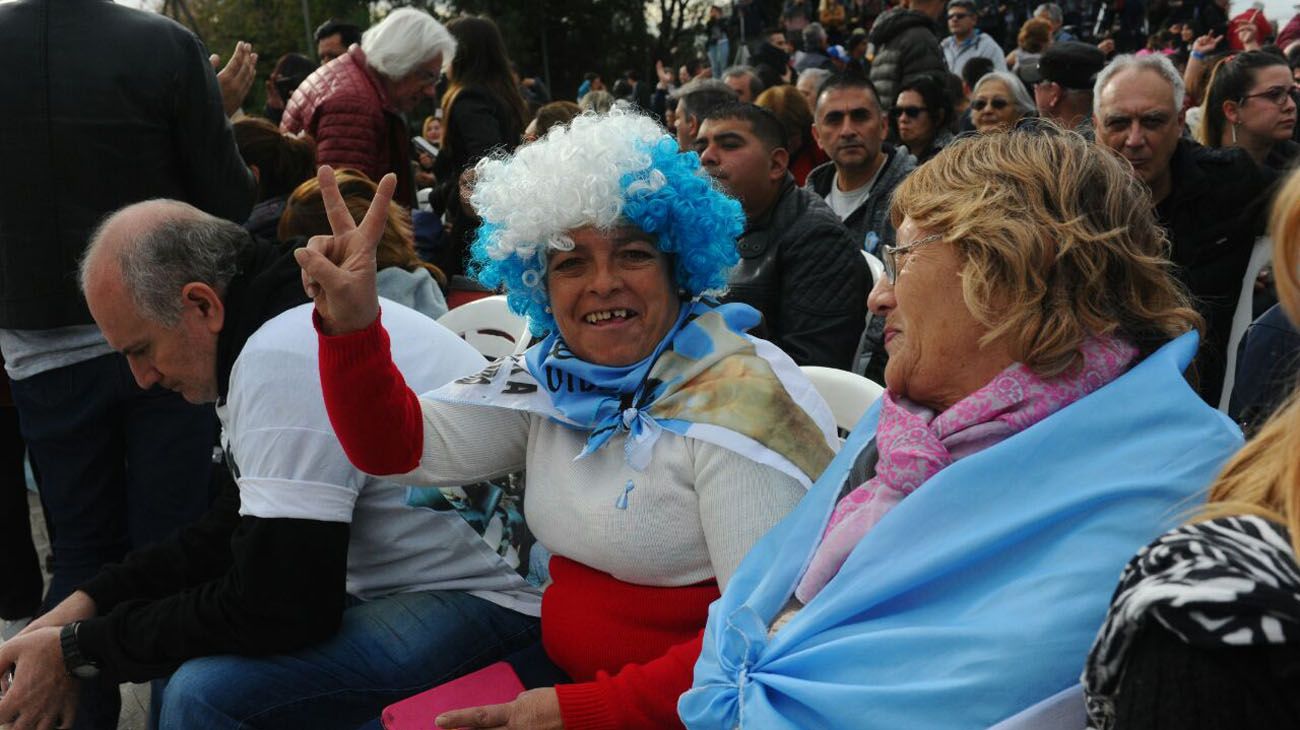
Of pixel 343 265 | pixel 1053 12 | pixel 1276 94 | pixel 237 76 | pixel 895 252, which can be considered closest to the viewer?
pixel 895 252

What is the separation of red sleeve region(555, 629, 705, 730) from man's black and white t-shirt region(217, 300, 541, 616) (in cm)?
55

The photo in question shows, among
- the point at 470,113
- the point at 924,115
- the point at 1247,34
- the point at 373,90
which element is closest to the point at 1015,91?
the point at 924,115

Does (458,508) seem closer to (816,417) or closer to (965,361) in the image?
(816,417)

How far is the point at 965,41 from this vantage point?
8820mm

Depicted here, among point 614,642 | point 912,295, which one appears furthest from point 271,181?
point 912,295

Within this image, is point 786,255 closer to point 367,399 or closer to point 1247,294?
point 1247,294

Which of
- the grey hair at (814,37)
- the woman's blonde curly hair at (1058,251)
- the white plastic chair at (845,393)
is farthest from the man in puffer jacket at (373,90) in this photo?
the grey hair at (814,37)

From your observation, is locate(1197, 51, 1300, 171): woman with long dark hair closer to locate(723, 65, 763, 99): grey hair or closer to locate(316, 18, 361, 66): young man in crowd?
locate(723, 65, 763, 99): grey hair

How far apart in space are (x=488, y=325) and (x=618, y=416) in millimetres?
1659

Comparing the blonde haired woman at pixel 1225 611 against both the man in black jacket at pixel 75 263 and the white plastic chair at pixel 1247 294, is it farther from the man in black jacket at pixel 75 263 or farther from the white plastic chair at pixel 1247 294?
the man in black jacket at pixel 75 263

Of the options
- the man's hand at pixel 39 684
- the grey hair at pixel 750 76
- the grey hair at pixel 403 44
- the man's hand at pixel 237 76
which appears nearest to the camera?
the man's hand at pixel 39 684

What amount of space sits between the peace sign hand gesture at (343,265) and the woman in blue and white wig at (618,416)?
3 centimetres

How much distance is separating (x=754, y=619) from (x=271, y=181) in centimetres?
354

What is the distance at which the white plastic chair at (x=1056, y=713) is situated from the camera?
1237mm
